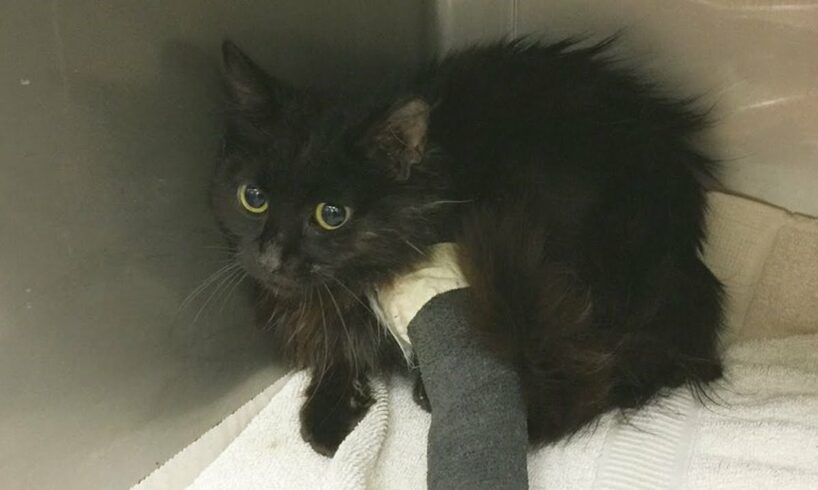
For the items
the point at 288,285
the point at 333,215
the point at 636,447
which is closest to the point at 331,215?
the point at 333,215

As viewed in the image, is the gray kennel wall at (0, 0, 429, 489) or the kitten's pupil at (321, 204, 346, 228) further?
the kitten's pupil at (321, 204, 346, 228)

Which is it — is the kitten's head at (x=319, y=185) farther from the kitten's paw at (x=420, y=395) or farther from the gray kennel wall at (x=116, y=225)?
the kitten's paw at (x=420, y=395)

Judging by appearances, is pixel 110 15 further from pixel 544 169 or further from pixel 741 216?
pixel 741 216

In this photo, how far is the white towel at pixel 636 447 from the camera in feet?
3.97

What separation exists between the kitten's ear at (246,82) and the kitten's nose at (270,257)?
215mm

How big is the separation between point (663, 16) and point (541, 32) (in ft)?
0.78

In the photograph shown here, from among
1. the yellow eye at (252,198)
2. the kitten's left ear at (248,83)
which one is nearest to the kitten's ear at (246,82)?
the kitten's left ear at (248,83)

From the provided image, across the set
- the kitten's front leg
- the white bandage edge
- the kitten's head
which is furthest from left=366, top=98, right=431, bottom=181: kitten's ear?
the kitten's front leg

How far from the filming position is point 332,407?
4.56 feet

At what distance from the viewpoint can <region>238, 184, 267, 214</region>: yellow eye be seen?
1191 mm

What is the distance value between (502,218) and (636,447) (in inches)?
15.4

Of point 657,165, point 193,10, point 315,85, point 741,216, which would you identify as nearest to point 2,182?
point 193,10

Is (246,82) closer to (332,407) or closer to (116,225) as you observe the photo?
(116,225)

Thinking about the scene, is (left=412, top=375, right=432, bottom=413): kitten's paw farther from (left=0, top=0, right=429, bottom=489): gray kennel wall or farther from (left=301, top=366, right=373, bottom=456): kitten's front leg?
(left=0, top=0, right=429, bottom=489): gray kennel wall
